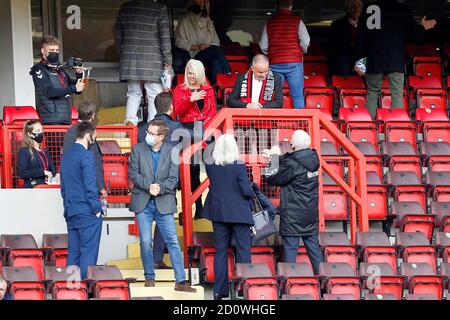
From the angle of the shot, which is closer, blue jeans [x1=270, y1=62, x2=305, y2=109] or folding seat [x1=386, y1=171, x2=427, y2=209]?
folding seat [x1=386, y1=171, x2=427, y2=209]

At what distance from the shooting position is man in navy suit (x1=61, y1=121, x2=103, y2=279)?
1587 cm

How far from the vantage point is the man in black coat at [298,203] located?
1639cm

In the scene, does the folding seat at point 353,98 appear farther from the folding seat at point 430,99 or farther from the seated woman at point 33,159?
the seated woman at point 33,159

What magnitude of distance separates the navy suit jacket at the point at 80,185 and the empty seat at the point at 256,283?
140 centimetres

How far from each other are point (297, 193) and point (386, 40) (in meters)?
4.39

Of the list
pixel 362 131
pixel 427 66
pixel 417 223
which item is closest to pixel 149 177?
pixel 417 223

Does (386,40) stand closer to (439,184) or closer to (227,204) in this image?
(439,184)

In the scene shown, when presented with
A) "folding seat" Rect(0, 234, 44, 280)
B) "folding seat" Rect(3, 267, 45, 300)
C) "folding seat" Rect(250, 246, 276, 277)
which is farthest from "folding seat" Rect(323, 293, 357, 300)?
"folding seat" Rect(0, 234, 44, 280)

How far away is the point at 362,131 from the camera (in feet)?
63.6

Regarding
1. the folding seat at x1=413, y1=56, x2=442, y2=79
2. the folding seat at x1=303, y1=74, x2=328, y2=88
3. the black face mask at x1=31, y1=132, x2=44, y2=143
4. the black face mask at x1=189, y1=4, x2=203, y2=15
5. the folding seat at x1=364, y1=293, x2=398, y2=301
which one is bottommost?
the folding seat at x1=364, y1=293, x2=398, y2=301

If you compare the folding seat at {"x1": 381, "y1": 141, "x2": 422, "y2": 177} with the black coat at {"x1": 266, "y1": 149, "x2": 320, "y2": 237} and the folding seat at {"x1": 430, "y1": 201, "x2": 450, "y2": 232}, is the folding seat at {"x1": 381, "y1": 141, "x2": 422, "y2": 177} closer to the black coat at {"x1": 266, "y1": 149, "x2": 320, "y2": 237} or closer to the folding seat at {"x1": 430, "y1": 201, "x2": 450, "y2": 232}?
the folding seat at {"x1": 430, "y1": 201, "x2": 450, "y2": 232}

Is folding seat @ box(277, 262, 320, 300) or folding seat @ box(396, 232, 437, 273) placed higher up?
folding seat @ box(396, 232, 437, 273)

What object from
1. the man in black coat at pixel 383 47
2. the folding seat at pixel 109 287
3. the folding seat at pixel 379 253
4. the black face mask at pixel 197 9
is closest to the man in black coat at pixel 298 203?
the folding seat at pixel 379 253

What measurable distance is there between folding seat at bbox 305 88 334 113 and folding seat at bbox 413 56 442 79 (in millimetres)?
1641
